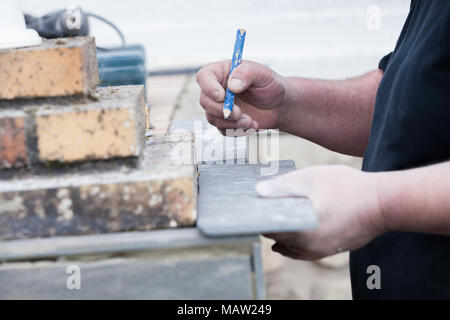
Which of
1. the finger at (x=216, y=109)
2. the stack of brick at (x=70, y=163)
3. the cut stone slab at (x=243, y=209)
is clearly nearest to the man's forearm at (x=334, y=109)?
the finger at (x=216, y=109)

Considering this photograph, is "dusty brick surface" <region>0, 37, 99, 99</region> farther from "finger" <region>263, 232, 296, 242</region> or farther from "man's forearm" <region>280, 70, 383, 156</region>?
"man's forearm" <region>280, 70, 383, 156</region>

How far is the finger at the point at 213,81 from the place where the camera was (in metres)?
1.34

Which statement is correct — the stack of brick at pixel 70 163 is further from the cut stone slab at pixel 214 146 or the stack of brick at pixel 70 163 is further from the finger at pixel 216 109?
the finger at pixel 216 109

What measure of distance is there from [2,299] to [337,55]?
264 centimetres

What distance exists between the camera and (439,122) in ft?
3.32

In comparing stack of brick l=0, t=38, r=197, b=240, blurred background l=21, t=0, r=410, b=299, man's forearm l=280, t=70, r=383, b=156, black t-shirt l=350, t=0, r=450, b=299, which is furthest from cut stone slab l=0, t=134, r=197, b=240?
blurred background l=21, t=0, r=410, b=299

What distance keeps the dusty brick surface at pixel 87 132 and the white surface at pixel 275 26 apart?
7.49 feet

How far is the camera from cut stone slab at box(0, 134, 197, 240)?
0.80 meters

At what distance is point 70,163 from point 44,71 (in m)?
0.16

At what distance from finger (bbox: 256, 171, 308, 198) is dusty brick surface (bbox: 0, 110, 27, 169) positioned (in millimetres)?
415

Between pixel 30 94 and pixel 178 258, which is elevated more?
pixel 30 94

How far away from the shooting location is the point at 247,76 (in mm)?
1347

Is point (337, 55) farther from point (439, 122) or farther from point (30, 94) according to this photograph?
point (30, 94)

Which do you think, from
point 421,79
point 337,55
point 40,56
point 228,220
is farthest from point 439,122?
point 337,55
